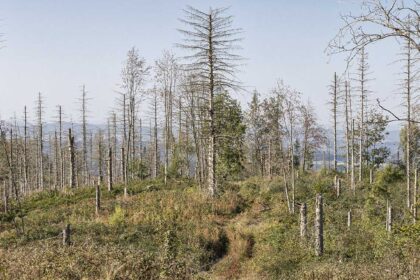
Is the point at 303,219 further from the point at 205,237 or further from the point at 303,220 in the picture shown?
the point at 205,237

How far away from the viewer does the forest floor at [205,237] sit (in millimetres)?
7812

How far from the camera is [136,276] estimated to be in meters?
6.99

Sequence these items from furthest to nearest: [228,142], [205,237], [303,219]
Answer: [228,142]
[205,237]
[303,219]

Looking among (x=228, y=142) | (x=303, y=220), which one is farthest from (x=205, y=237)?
(x=228, y=142)

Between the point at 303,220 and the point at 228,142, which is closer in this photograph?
the point at 303,220

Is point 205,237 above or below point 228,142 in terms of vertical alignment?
below

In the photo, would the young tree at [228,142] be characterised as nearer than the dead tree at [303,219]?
No

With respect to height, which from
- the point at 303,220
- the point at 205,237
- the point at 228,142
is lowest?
the point at 205,237

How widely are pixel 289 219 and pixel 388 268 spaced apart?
1312cm

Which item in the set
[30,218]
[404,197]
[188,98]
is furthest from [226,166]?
[30,218]

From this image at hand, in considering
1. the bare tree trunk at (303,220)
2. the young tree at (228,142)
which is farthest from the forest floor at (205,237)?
the young tree at (228,142)

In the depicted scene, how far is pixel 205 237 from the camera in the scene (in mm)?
19203

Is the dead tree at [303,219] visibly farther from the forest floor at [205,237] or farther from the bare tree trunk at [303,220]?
the forest floor at [205,237]

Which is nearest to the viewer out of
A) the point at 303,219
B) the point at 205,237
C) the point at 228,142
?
the point at 303,219
